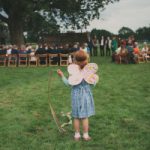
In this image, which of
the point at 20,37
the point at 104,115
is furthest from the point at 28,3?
the point at 104,115

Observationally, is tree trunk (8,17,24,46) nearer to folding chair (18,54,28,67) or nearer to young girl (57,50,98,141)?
folding chair (18,54,28,67)

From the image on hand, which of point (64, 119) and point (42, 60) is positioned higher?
point (42, 60)

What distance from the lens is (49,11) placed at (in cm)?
3678

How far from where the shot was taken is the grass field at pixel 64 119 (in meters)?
7.62

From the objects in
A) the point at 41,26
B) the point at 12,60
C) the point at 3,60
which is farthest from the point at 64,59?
the point at 41,26

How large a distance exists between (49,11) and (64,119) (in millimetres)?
27847

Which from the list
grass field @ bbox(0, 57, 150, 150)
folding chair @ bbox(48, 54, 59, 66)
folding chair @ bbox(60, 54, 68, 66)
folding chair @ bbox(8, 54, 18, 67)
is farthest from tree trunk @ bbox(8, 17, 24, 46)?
grass field @ bbox(0, 57, 150, 150)

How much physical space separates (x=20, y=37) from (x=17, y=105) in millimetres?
26142

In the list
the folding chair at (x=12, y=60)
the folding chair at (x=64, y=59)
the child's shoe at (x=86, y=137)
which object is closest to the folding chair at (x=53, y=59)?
the folding chair at (x=64, y=59)

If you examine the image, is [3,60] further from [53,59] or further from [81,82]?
[81,82]

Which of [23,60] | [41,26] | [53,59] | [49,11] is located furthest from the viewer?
[41,26]

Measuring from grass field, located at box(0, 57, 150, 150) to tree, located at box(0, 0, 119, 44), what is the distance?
1857cm

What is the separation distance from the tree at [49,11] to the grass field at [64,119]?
1857cm

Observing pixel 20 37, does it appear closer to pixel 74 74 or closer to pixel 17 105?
pixel 17 105
